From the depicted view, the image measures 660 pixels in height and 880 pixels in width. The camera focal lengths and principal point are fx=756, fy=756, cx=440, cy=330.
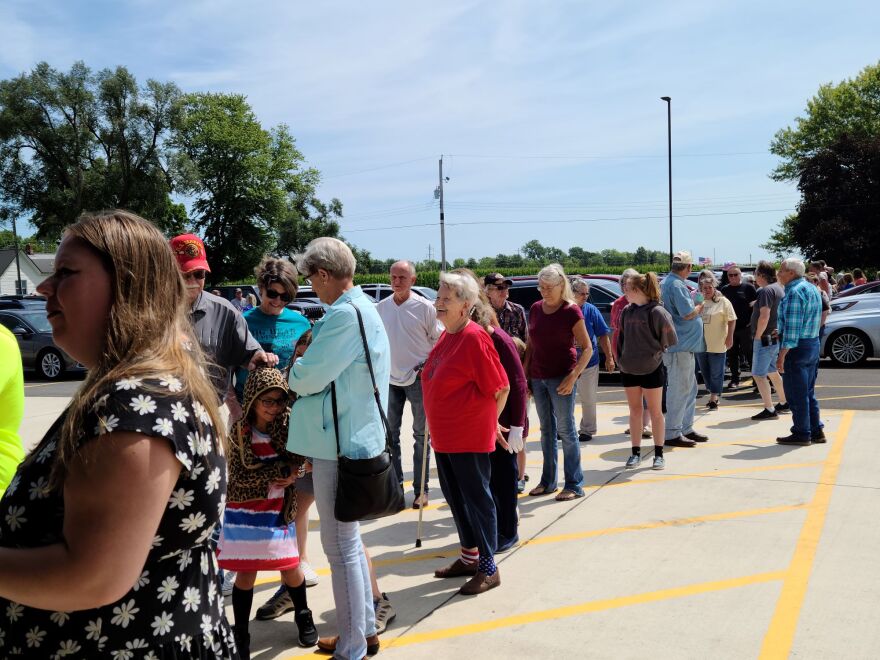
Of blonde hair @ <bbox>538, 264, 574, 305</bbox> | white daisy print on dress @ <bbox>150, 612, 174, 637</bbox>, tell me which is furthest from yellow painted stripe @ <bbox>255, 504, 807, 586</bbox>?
white daisy print on dress @ <bbox>150, 612, 174, 637</bbox>

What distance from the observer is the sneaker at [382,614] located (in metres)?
4.01

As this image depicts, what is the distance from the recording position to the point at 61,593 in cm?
144

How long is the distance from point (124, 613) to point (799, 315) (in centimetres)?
744

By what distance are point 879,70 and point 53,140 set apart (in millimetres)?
51722

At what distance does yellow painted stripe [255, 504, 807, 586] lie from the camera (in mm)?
5073

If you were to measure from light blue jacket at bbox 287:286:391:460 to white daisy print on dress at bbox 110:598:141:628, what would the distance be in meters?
1.77

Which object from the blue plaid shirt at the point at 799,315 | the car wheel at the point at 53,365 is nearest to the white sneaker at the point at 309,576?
the blue plaid shirt at the point at 799,315

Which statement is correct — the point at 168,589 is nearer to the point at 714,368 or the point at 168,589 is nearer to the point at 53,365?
the point at 714,368

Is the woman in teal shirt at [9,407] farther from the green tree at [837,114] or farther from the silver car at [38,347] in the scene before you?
the green tree at [837,114]

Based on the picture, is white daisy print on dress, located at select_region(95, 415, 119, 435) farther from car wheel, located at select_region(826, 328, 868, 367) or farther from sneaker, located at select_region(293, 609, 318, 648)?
car wheel, located at select_region(826, 328, 868, 367)

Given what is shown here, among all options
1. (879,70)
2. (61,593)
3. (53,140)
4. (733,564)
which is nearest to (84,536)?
(61,593)

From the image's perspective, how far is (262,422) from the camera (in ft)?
12.5

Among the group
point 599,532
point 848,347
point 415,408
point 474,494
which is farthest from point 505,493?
point 848,347

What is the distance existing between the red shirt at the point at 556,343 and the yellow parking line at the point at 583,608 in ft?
7.41
